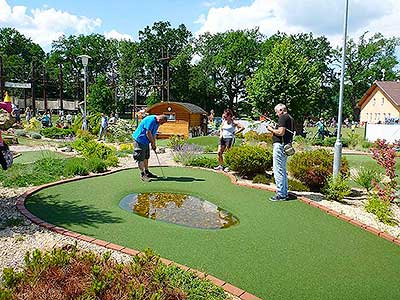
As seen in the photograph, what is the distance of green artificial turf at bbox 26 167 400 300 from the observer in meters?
3.62

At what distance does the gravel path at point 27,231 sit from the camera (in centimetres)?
411

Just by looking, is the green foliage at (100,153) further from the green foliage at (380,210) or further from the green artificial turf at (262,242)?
the green foliage at (380,210)

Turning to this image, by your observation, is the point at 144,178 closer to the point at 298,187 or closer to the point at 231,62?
the point at 298,187

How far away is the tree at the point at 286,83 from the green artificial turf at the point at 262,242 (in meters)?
19.1

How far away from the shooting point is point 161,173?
9062mm

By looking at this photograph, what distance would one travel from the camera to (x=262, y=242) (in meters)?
4.66

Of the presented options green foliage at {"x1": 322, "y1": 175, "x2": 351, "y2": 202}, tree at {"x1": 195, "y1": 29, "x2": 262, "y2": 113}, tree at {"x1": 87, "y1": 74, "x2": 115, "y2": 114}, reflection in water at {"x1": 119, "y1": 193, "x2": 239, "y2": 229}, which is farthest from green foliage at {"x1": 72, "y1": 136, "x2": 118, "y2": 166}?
tree at {"x1": 195, "y1": 29, "x2": 262, "y2": 113}

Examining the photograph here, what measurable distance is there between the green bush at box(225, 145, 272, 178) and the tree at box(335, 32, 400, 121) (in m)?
55.6

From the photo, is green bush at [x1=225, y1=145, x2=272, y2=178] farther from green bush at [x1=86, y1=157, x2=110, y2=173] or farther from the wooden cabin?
the wooden cabin

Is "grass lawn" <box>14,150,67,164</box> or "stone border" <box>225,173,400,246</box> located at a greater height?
"stone border" <box>225,173,400,246</box>

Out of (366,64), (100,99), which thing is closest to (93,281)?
(100,99)

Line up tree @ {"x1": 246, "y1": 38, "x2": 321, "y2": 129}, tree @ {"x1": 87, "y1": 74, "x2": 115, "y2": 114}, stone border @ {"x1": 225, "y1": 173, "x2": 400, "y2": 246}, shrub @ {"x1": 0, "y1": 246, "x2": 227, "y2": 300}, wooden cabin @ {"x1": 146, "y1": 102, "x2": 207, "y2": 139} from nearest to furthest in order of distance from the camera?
shrub @ {"x1": 0, "y1": 246, "x2": 227, "y2": 300} < stone border @ {"x1": 225, "y1": 173, "x2": 400, "y2": 246} < wooden cabin @ {"x1": 146, "y1": 102, "x2": 207, "y2": 139} < tree @ {"x1": 87, "y1": 74, "x2": 115, "y2": 114} < tree @ {"x1": 246, "y1": 38, "x2": 321, "y2": 129}

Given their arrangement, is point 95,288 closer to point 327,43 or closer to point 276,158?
point 276,158

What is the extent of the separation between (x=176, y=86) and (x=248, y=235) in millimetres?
47602
